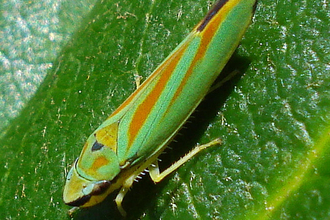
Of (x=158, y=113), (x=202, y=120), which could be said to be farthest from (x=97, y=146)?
(x=202, y=120)

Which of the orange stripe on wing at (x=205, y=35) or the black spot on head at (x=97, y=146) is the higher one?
the orange stripe on wing at (x=205, y=35)

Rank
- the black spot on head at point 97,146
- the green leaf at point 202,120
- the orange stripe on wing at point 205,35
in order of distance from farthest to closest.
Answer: the black spot on head at point 97,146, the orange stripe on wing at point 205,35, the green leaf at point 202,120

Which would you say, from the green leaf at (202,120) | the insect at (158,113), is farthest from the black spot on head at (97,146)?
the green leaf at (202,120)

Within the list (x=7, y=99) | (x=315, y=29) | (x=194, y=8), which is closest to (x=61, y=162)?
(x=7, y=99)

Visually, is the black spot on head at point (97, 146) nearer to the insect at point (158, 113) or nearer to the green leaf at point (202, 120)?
the insect at point (158, 113)

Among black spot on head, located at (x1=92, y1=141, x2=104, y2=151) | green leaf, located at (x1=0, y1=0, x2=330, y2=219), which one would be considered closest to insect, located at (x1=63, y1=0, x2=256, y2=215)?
black spot on head, located at (x1=92, y1=141, x2=104, y2=151)

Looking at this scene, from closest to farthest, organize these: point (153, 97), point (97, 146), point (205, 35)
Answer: point (205, 35) < point (153, 97) < point (97, 146)

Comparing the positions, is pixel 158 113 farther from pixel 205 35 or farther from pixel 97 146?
pixel 205 35

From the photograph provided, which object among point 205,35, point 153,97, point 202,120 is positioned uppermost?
point 205,35
